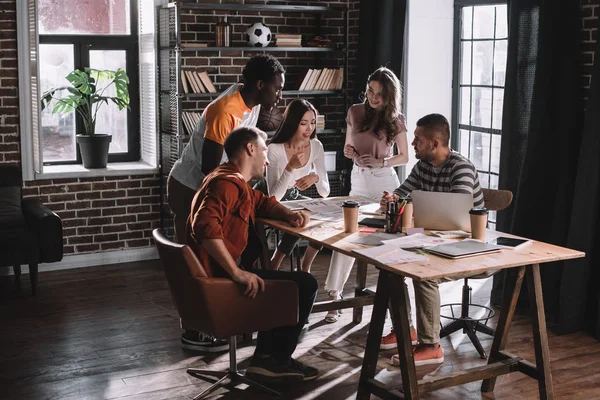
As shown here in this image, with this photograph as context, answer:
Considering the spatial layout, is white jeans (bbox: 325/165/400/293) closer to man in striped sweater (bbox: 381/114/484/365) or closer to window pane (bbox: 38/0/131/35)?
man in striped sweater (bbox: 381/114/484/365)

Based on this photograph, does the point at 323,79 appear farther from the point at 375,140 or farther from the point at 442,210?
the point at 442,210

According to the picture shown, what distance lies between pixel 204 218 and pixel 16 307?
2.40 metres

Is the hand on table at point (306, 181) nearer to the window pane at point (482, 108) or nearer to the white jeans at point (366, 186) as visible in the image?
the white jeans at point (366, 186)

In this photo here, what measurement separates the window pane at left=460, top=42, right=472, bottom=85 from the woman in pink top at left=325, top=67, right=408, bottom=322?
4.80ft

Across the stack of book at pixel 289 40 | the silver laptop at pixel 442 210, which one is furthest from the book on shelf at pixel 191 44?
the silver laptop at pixel 442 210

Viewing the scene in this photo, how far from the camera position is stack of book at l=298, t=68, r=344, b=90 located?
693cm

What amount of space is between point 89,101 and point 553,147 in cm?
362

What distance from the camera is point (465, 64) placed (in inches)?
262

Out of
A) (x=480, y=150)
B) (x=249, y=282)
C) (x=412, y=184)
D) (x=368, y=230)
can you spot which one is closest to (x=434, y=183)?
(x=412, y=184)

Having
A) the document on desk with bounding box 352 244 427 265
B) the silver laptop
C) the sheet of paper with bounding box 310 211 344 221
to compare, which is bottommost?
the document on desk with bounding box 352 244 427 265

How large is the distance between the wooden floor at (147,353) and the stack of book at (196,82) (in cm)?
160

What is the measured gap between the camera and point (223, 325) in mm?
3625

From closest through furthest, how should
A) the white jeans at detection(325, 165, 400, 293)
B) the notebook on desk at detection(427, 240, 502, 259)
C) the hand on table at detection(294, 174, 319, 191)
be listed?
the notebook on desk at detection(427, 240, 502, 259), the hand on table at detection(294, 174, 319, 191), the white jeans at detection(325, 165, 400, 293)

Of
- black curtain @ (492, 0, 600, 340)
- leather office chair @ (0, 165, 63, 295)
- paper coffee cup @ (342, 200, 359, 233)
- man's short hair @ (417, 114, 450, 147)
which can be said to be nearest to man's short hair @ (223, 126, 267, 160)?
A: paper coffee cup @ (342, 200, 359, 233)
